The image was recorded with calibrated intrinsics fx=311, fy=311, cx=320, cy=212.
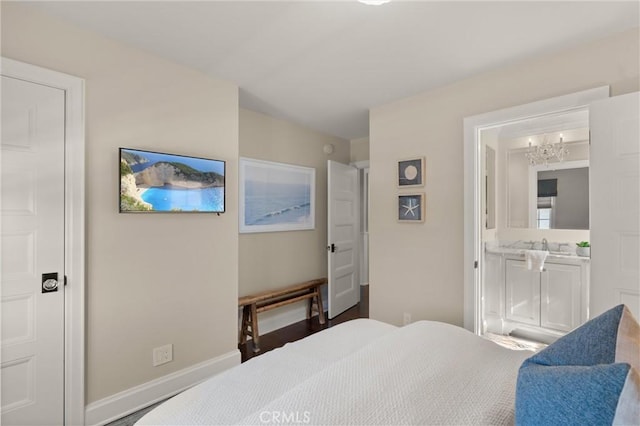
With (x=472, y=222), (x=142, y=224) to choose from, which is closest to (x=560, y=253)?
(x=472, y=222)

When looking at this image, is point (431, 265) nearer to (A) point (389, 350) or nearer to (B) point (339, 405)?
(A) point (389, 350)

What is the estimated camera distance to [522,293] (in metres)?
3.36

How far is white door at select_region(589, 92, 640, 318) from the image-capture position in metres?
1.73

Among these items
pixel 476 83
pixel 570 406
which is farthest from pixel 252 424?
pixel 476 83

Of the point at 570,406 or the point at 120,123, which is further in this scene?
the point at 120,123

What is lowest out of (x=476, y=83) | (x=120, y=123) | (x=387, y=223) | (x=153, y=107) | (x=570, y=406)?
(x=570, y=406)

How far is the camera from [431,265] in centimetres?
272

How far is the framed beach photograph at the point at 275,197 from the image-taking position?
3.23 metres

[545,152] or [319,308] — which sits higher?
[545,152]

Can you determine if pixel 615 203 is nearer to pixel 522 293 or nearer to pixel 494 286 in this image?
pixel 522 293

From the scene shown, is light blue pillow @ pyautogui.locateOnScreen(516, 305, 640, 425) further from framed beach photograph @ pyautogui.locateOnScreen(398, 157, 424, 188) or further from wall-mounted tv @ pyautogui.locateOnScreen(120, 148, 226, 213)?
wall-mounted tv @ pyautogui.locateOnScreen(120, 148, 226, 213)

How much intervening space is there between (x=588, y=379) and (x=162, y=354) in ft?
7.74

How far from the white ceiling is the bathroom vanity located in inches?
82.9

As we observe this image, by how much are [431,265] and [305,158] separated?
202cm
